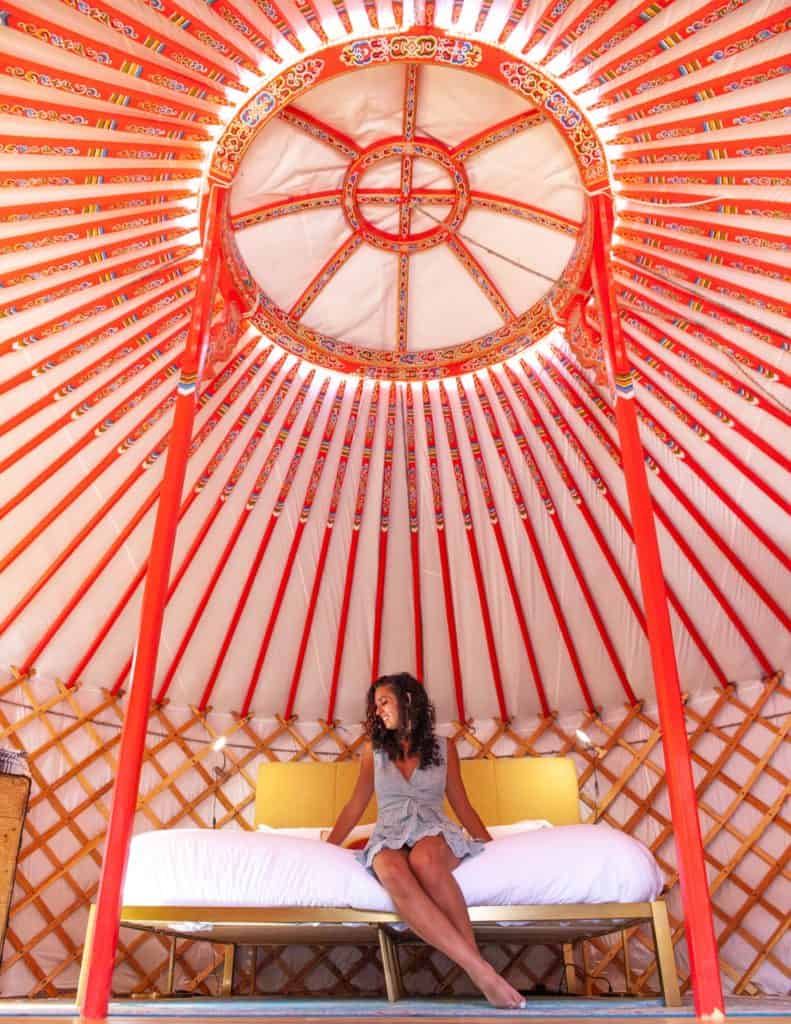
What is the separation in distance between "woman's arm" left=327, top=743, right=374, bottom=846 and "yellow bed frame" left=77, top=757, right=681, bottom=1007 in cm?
25

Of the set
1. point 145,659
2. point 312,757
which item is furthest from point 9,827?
point 145,659

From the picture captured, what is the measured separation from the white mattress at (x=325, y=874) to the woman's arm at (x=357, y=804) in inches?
5.2

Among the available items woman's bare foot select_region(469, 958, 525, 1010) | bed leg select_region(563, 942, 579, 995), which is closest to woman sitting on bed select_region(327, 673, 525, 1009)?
woman's bare foot select_region(469, 958, 525, 1010)

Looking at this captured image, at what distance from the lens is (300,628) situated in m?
4.89

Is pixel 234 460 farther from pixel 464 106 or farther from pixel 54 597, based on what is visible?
pixel 464 106

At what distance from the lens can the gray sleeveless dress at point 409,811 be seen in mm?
2236

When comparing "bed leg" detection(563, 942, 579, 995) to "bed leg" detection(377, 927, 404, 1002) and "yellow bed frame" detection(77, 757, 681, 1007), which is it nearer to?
"yellow bed frame" detection(77, 757, 681, 1007)

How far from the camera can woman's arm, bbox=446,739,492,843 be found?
8.00ft

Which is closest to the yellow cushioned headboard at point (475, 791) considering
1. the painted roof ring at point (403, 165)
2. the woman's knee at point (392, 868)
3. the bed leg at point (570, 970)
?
the bed leg at point (570, 970)

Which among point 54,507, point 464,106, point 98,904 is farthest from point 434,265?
point 98,904

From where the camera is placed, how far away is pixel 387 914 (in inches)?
87.4

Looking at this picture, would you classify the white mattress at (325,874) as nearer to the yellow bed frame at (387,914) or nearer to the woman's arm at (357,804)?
the yellow bed frame at (387,914)

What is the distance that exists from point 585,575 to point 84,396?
277cm

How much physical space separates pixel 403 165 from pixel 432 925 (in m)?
2.99
